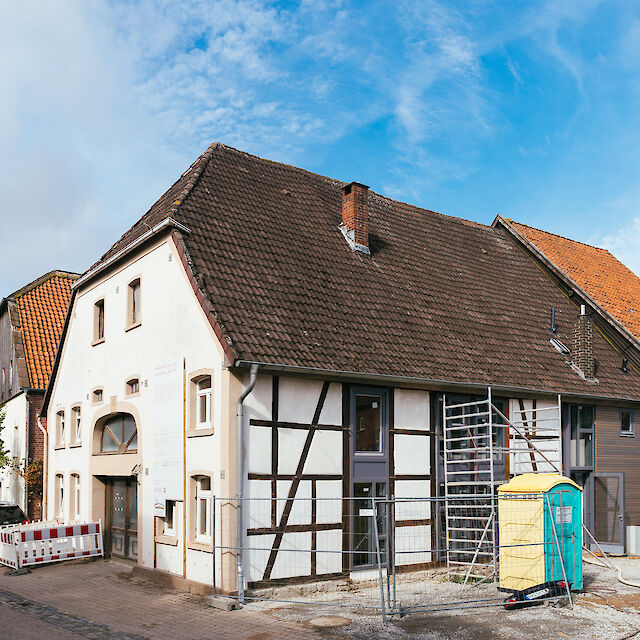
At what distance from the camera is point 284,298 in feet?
50.4

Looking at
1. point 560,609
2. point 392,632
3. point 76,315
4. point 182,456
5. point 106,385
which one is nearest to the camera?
point 392,632

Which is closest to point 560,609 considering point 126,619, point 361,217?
point 126,619

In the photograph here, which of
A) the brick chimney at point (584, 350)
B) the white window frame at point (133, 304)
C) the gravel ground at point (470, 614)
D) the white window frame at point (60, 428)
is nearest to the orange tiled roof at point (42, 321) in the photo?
the white window frame at point (60, 428)

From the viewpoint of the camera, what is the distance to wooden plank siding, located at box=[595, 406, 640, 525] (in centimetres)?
2005

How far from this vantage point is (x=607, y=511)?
19.8 meters

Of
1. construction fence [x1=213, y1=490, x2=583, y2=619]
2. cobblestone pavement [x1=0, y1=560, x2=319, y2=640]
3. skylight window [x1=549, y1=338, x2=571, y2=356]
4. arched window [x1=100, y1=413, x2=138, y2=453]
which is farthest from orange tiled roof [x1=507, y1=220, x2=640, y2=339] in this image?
cobblestone pavement [x1=0, y1=560, x2=319, y2=640]

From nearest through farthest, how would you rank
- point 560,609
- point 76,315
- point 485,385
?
1. point 560,609
2. point 485,385
3. point 76,315

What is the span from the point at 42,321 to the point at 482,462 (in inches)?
678

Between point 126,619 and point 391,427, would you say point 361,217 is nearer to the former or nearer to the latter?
point 391,427

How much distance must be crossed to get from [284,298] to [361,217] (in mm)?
4555

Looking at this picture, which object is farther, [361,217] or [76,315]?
[76,315]

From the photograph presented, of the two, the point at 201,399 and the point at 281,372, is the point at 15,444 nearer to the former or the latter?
the point at 201,399

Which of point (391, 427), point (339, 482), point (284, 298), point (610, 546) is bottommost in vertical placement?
point (610, 546)

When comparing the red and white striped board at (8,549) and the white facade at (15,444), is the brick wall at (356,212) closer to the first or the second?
the red and white striped board at (8,549)
